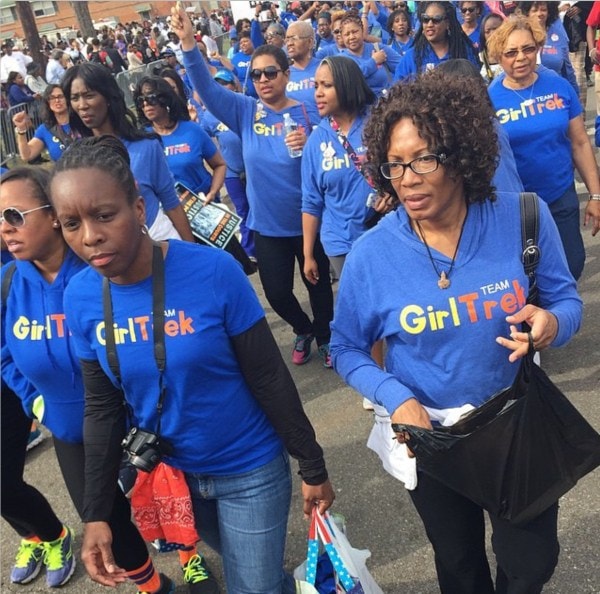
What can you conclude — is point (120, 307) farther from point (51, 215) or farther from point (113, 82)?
point (113, 82)

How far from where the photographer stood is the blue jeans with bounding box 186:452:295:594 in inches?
82.4

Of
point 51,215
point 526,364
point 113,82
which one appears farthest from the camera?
point 113,82

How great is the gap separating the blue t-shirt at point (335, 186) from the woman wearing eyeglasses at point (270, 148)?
376 mm

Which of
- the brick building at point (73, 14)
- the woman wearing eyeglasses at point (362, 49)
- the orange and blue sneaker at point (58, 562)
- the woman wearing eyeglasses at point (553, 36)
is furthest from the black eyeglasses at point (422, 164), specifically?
Result: the brick building at point (73, 14)

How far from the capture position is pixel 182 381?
1.95 metres

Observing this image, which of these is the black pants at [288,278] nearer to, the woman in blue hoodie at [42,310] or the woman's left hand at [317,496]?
the woman in blue hoodie at [42,310]

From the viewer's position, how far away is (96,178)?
6.06 feet

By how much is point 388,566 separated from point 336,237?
72.3 inches

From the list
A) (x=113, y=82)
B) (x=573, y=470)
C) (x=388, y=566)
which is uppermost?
(x=113, y=82)

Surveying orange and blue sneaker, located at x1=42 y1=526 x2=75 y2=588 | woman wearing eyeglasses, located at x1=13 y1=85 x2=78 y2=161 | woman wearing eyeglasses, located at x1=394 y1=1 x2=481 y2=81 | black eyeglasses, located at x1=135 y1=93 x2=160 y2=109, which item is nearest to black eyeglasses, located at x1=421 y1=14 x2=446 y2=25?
woman wearing eyeglasses, located at x1=394 y1=1 x2=481 y2=81

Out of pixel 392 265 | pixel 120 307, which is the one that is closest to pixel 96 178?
pixel 120 307

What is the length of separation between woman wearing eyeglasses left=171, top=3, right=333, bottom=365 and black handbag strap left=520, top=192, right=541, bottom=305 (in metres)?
2.46

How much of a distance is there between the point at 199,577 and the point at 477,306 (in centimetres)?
187

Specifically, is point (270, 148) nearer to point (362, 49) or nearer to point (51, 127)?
point (51, 127)
